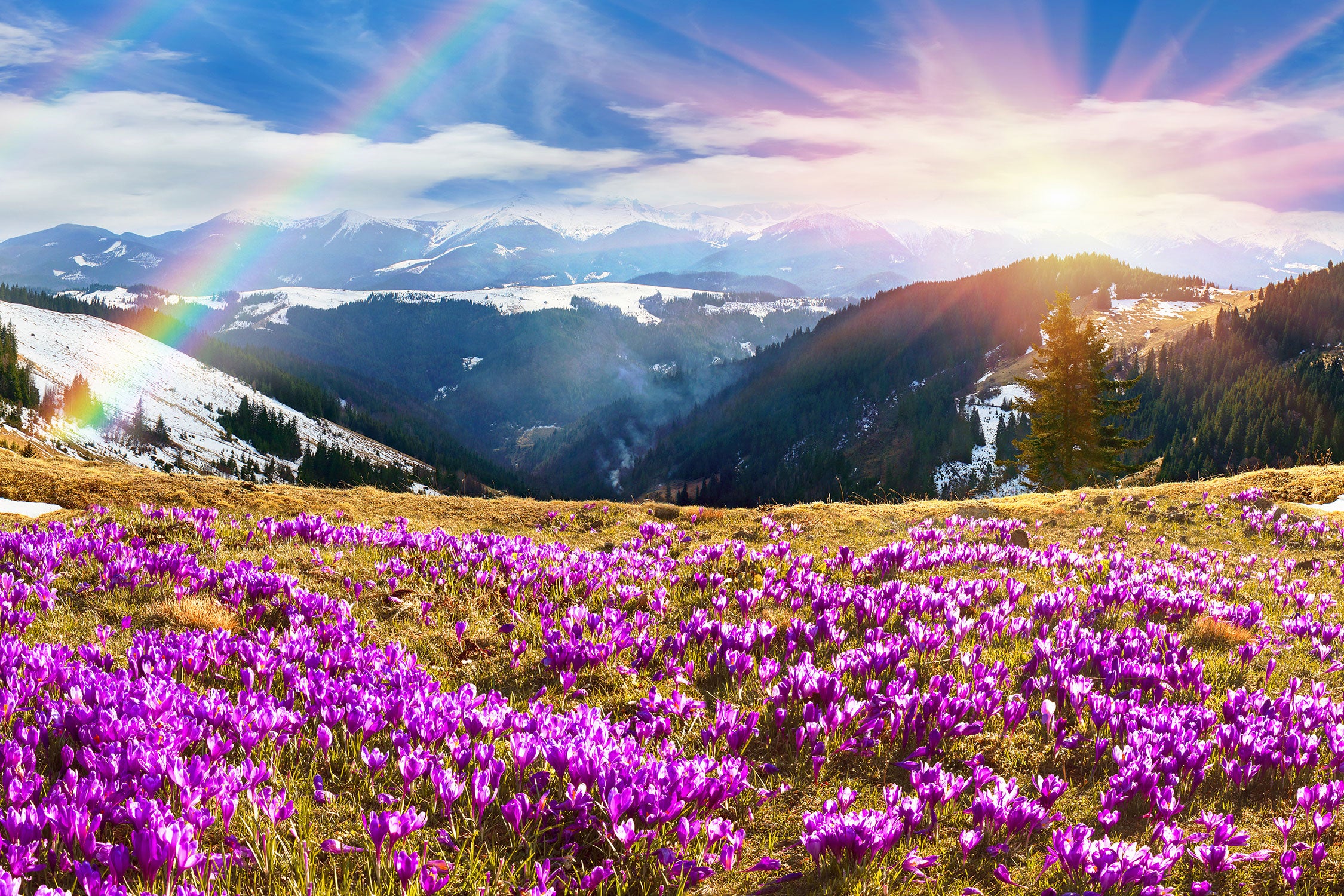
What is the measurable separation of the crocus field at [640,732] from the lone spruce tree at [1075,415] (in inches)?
1994

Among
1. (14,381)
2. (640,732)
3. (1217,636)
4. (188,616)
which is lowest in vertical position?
(1217,636)

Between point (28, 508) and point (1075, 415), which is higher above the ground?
point (1075, 415)

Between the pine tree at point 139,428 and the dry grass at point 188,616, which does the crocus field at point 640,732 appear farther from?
the pine tree at point 139,428

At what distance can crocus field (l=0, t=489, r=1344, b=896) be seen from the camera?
3340 millimetres

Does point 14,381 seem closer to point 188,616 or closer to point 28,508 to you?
point 28,508

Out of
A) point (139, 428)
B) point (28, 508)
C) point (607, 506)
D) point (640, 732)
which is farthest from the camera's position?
point (139, 428)

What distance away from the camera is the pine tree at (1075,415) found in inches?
2151

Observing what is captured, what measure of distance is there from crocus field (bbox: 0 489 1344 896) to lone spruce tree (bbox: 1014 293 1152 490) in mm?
50659

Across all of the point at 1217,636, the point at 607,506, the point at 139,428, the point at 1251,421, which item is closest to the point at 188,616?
the point at 1217,636

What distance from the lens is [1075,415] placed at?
181 feet

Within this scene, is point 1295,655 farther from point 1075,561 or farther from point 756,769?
point 756,769

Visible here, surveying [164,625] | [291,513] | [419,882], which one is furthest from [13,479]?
[419,882]

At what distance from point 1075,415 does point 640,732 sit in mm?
59857

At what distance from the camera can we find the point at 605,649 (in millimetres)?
6020
